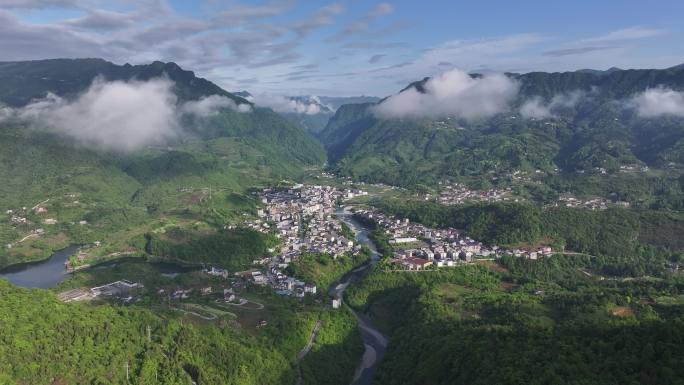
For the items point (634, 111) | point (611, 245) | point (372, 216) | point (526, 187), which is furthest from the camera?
point (634, 111)

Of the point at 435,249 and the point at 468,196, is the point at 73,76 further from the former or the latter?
the point at 435,249

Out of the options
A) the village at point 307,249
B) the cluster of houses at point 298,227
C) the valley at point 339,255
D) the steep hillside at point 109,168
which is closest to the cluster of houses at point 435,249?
the village at point 307,249

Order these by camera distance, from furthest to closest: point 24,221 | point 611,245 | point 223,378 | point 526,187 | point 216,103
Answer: point 216,103, point 526,187, point 24,221, point 611,245, point 223,378

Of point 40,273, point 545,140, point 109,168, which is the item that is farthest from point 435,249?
point 545,140

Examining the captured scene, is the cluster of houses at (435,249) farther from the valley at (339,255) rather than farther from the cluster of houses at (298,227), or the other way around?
the cluster of houses at (298,227)

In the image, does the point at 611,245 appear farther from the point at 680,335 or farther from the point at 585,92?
the point at 585,92

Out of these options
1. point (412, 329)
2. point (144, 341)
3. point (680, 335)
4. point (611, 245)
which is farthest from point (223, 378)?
point (611, 245)
